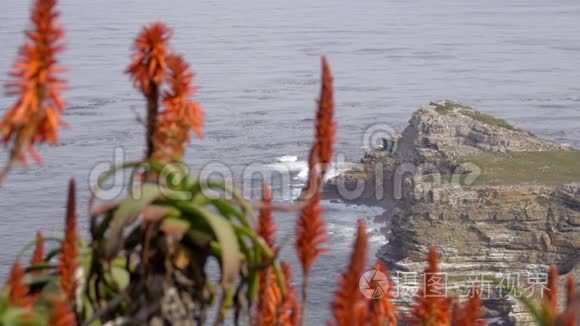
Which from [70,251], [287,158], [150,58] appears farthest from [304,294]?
[287,158]

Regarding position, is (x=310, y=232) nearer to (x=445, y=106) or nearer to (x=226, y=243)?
(x=226, y=243)

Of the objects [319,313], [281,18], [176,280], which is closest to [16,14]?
[281,18]

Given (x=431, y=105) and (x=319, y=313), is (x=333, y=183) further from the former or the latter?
(x=319, y=313)

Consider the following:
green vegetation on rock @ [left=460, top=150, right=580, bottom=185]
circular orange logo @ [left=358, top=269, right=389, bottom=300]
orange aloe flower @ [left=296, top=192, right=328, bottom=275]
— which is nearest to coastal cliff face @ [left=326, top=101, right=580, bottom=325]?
green vegetation on rock @ [left=460, top=150, right=580, bottom=185]

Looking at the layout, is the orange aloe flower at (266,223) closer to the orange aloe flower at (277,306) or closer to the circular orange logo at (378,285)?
the orange aloe flower at (277,306)

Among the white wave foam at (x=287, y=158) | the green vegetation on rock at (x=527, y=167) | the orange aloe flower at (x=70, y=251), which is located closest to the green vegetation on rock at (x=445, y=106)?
the green vegetation on rock at (x=527, y=167)

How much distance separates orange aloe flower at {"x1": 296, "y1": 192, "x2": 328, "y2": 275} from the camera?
3.08 metres

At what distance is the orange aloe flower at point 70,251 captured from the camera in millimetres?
2885

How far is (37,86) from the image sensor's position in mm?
2453

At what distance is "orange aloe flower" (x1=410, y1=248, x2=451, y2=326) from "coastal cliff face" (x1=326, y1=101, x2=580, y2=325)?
59.2 m

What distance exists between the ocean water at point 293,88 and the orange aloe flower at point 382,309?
2400 inches

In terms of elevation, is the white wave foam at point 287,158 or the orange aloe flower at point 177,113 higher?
the white wave foam at point 287,158

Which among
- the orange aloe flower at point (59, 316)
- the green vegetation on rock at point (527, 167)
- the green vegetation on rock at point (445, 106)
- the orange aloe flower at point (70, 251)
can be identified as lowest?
the orange aloe flower at point (59, 316)

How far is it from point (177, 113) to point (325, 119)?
1.53 ft
